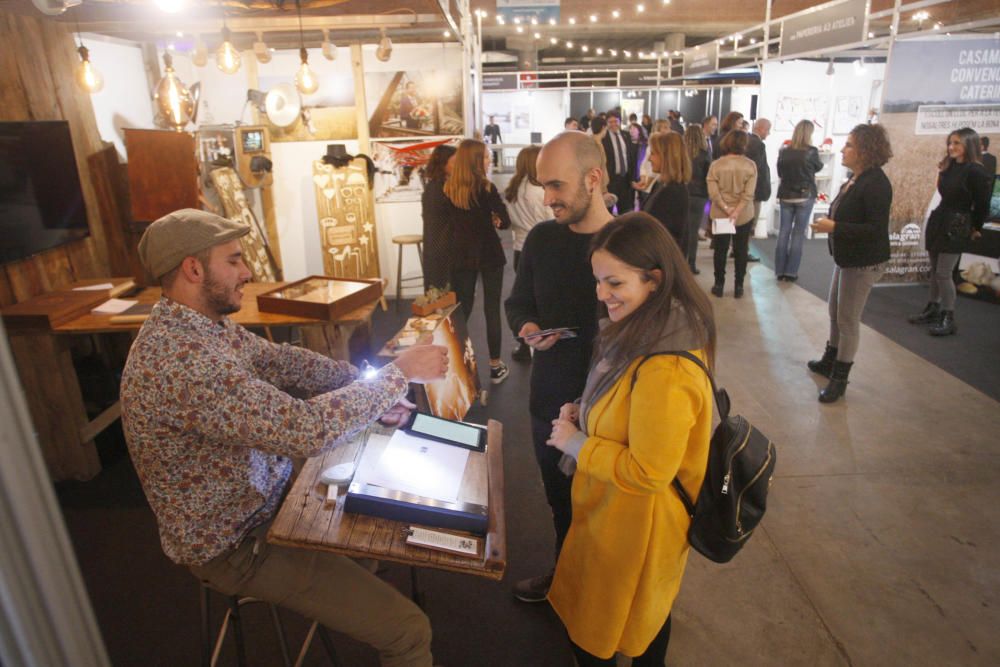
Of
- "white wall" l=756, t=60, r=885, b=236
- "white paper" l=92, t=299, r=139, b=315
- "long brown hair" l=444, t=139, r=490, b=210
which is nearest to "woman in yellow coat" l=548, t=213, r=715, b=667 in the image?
"long brown hair" l=444, t=139, r=490, b=210

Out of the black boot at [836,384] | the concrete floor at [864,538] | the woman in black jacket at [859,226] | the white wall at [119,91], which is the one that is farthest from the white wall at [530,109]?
the black boot at [836,384]

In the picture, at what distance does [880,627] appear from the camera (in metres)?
2.32

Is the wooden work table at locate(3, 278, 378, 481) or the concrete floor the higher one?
the wooden work table at locate(3, 278, 378, 481)

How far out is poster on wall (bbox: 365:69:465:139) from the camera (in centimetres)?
608

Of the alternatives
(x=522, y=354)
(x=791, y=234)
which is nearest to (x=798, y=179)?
(x=791, y=234)

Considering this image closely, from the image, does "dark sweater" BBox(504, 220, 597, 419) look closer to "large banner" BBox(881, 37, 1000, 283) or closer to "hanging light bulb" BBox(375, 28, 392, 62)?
"hanging light bulb" BBox(375, 28, 392, 62)

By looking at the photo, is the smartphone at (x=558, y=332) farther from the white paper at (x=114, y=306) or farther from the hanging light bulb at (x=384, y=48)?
the hanging light bulb at (x=384, y=48)

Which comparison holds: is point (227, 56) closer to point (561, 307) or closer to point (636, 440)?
point (561, 307)

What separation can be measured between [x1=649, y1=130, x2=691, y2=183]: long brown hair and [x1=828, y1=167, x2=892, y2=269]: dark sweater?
51.0 inches

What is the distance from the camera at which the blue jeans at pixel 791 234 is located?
21.0ft

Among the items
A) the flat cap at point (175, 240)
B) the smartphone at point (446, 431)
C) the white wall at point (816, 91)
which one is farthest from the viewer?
the white wall at point (816, 91)

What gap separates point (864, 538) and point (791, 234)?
477 centimetres

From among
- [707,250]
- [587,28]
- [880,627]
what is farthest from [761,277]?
[587,28]

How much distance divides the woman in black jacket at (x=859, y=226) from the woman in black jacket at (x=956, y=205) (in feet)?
5.48
